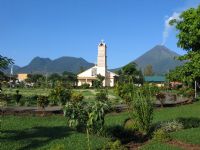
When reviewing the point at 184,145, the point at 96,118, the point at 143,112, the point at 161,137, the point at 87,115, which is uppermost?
the point at 143,112

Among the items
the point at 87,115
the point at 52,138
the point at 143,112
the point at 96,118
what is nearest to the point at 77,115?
the point at 87,115

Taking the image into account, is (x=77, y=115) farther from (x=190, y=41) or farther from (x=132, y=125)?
(x=190, y=41)

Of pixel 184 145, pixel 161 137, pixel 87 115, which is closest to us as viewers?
pixel 184 145

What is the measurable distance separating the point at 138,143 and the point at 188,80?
3.82m

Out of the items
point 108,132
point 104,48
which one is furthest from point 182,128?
point 104,48

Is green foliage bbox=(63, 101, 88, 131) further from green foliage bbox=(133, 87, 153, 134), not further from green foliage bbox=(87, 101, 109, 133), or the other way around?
green foliage bbox=(133, 87, 153, 134)

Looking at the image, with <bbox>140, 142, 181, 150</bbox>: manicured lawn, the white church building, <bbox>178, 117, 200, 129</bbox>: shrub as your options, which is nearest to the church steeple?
the white church building

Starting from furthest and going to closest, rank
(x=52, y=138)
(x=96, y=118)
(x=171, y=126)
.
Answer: (x=171, y=126), (x=96, y=118), (x=52, y=138)

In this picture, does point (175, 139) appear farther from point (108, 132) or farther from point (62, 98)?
point (62, 98)

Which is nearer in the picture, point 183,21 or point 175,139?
point 175,139

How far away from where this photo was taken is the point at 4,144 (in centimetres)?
1534

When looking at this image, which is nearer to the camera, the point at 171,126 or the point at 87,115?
the point at 87,115

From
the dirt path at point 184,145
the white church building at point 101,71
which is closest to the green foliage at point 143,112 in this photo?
the dirt path at point 184,145

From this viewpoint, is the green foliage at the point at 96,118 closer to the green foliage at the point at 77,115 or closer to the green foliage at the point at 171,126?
the green foliage at the point at 77,115
